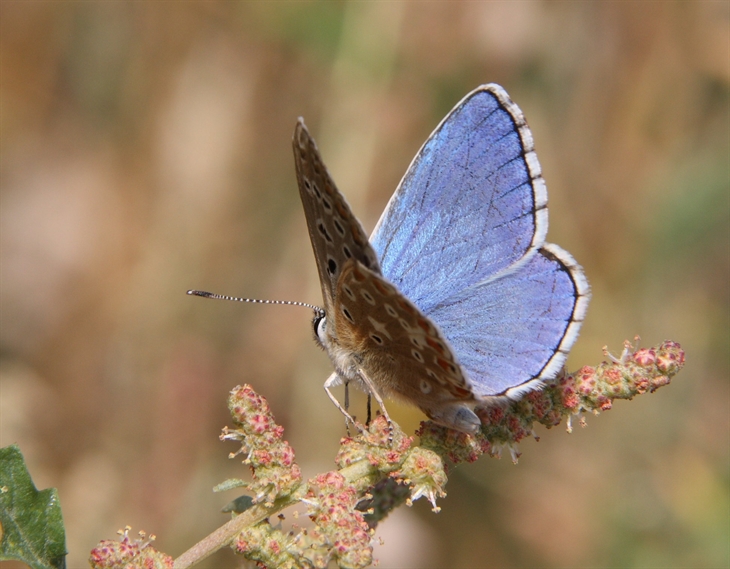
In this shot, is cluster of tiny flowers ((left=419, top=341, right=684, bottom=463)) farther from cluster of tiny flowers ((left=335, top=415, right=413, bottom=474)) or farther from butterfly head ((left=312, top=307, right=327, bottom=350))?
butterfly head ((left=312, top=307, right=327, bottom=350))

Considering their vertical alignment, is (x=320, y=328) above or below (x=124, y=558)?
above

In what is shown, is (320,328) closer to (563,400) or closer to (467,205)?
(467,205)

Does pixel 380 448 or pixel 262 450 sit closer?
pixel 262 450

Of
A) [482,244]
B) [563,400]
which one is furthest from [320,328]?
[563,400]

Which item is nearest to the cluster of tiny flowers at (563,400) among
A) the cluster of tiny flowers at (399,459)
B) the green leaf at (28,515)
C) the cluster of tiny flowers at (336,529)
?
the cluster of tiny flowers at (399,459)

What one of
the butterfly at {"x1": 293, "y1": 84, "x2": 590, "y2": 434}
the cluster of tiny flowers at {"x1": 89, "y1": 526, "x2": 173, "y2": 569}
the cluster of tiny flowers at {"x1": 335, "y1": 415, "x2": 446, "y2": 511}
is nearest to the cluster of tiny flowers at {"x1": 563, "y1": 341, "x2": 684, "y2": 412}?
the butterfly at {"x1": 293, "y1": 84, "x2": 590, "y2": 434}

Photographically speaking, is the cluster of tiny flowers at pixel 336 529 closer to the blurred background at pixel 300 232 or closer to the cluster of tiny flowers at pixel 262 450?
the cluster of tiny flowers at pixel 262 450
